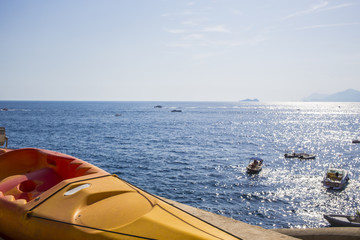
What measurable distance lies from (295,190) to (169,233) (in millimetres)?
22956

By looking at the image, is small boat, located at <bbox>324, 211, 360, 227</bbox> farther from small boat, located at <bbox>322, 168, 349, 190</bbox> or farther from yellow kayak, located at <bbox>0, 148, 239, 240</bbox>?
yellow kayak, located at <bbox>0, 148, 239, 240</bbox>

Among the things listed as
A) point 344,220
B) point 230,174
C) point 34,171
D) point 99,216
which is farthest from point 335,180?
point 99,216

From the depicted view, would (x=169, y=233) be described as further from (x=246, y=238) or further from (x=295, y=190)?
(x=295, y=190)

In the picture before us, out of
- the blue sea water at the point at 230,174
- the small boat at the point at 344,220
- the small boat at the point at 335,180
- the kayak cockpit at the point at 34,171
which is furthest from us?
the small boat at the point at 335,180

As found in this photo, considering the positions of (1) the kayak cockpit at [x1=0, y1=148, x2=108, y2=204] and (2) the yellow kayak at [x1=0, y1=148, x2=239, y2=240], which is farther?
(1) the kayak cockpit at [x1=0, y1=148, x2=108, y2=204]

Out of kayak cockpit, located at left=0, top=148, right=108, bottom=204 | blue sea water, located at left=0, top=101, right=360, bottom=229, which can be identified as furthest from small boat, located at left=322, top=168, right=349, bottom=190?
kayak cockpit, located at left=0, top=148, right=108, bottom=204

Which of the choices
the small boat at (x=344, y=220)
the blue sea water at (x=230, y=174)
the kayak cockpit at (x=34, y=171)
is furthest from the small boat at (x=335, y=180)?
the kayak cockpit at (x=34, y=171)

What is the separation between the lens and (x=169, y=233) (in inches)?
159

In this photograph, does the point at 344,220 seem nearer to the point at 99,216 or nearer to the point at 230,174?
the point at 230,174

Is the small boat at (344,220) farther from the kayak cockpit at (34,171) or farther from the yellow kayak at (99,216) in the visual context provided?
the kayak cockpit at (34,171)

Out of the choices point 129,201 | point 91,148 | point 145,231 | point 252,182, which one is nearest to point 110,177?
point 129,201

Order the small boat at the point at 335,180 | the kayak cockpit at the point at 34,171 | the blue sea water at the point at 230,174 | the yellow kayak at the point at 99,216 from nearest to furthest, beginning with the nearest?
the yellow kayak at the point at 99,216, the kayak cockpit at the point at 34,171, the blue sea water at the point at 230,174, the small boat at the point at 335,180

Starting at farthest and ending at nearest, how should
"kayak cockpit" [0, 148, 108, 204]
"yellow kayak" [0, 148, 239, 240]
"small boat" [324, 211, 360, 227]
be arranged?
1. "small boat" [324, 211, 360, 227]
2. "kayak cockpit" [0, 148, 108, 204]
3. "yellow kayak" [0, 148, 239, 240]

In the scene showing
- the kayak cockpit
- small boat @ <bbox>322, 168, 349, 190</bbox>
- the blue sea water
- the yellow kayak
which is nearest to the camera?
the yellow kayak
